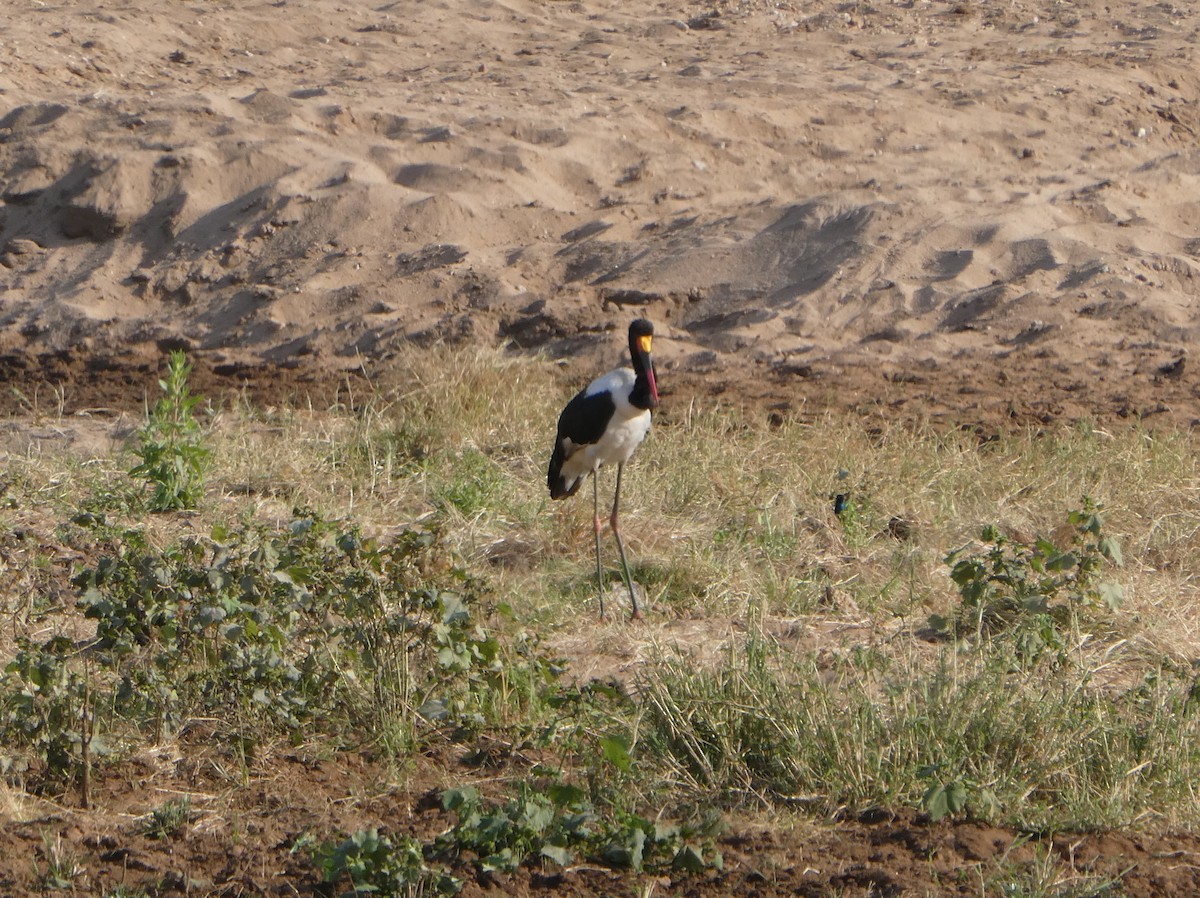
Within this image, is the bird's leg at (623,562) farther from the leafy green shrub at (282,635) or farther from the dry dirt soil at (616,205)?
the dry dirt soil at (616,205)

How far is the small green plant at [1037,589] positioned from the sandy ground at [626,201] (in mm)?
2641

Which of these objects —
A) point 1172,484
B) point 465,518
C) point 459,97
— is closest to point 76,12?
point 459,97

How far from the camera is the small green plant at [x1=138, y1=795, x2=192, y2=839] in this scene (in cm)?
378

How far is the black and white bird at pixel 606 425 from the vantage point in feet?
19.8

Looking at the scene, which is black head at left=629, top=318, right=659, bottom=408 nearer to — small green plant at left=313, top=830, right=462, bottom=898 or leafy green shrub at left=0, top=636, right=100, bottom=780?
leafy green shrub at left=0, top=636, right=100, bottom=780

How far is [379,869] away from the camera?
328 cm

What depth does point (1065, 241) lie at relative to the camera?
9039mm

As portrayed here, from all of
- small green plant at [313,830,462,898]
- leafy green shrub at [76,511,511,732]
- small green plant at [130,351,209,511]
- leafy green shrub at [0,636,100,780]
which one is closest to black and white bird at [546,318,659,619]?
small green plant at [130,351,209,511]

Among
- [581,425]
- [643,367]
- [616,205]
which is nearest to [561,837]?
[581,425]

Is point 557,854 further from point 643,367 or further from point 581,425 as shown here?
point 643,367

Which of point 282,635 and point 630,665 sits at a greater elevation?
point 282,635

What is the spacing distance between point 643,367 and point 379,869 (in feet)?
10.4

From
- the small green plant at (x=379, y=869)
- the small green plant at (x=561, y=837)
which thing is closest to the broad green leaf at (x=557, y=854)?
the small green plant at (x=561, y=837)

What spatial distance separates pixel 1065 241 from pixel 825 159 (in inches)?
70.3
